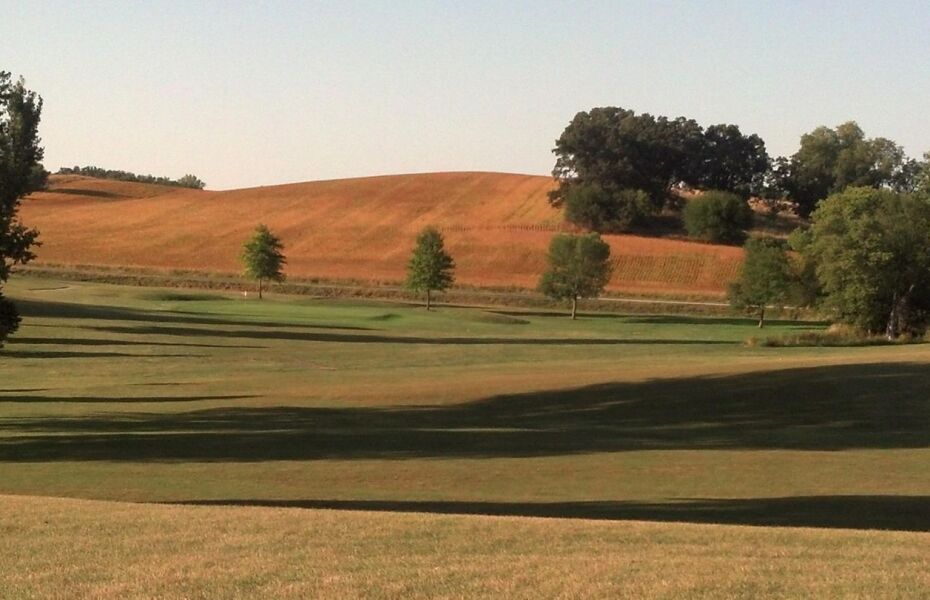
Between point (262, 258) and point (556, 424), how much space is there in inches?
2788

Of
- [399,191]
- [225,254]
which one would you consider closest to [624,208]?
[399,191]

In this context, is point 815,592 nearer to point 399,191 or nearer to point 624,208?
point 624,208

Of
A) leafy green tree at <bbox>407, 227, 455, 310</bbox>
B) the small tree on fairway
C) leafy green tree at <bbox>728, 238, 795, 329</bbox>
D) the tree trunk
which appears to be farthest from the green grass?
the small tree on fairway

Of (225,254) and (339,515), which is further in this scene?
(225,254)

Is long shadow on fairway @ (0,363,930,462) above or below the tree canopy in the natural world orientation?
below

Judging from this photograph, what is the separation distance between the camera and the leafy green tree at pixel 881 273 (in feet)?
232

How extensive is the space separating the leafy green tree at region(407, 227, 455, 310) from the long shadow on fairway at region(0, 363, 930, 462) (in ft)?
194

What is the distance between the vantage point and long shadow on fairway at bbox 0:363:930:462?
26.3 metres

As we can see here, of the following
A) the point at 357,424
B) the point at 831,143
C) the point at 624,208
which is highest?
the point at 831,143

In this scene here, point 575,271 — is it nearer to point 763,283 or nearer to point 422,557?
point 763,283

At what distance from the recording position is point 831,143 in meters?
147

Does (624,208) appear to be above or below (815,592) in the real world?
above

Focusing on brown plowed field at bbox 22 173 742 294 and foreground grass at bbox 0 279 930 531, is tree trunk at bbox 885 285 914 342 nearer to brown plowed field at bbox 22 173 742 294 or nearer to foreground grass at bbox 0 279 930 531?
foreground grass at bbox 0 279 930 531

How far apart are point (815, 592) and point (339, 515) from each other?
641cm
